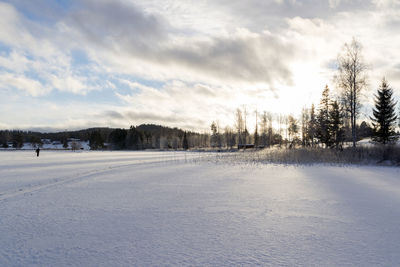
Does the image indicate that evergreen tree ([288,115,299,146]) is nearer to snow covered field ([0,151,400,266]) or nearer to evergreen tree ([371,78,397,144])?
evergreen tree ([371,78,397,144])

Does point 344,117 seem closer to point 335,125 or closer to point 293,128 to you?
point 335,125

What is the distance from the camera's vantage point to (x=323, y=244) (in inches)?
147

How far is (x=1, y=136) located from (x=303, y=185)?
15708cm

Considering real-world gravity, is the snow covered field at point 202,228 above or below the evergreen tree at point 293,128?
below

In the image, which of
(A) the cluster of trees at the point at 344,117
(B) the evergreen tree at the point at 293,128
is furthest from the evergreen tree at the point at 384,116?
(B) the evergreen tree at the point at 293,128

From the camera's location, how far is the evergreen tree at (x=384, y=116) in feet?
110

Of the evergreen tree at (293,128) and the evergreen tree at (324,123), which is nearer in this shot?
the evergreen tree at (324,123)

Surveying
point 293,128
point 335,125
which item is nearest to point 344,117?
point 335,125

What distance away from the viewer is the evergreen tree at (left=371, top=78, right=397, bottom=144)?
33.5m

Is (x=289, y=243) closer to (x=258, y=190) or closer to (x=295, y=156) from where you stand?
(x=258, y=190)

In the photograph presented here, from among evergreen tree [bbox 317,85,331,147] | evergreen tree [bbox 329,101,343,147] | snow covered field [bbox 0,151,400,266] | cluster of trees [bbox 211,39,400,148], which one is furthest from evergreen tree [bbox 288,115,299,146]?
snow covered field [bbox 0,151,400,266]

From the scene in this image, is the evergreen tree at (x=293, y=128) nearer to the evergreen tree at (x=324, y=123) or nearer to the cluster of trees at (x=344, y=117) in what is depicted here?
the cluster of trees at (x=344, y=117)

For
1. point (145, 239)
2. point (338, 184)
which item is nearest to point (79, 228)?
point (145, 239)

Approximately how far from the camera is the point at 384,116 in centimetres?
3391
